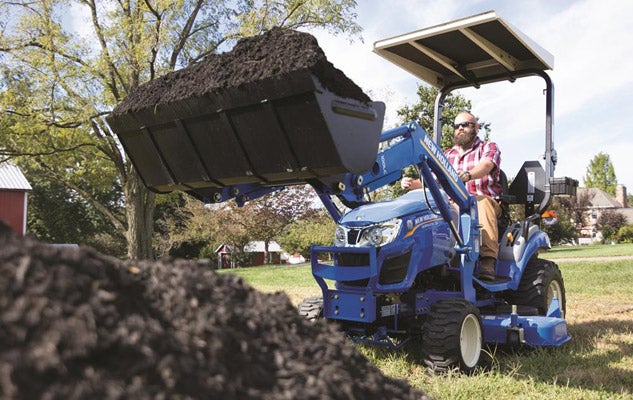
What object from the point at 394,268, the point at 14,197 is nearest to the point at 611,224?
the point at 14,197

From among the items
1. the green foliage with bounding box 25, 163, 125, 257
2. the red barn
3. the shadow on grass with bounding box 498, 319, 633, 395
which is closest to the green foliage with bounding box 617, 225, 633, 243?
the green foliage with bounding box 25, 163, 125, 257

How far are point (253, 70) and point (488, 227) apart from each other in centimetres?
277

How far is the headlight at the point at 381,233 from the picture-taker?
459 cm

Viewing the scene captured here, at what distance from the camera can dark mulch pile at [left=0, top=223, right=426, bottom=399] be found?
1399 millimetres

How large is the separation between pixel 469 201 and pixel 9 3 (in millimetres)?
14910

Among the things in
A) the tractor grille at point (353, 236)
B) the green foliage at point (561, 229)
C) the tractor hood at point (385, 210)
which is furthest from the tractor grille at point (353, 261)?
the green foliage at point (561, 229)

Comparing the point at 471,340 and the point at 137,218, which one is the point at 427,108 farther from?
the point at 471,340

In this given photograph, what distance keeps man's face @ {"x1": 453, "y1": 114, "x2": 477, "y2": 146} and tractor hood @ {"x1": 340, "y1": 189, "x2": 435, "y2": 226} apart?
77cm

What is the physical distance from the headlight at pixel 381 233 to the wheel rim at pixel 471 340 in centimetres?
82

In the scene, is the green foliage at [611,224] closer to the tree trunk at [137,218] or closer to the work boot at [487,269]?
the tree trunk at [137,218]

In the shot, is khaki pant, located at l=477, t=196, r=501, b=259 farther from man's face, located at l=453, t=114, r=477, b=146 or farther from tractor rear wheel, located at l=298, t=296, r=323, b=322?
tractor rear wheel, located at l=298, t=296, r=323, b=322

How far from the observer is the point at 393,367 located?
4.44m

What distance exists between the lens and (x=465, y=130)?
17.9 ft

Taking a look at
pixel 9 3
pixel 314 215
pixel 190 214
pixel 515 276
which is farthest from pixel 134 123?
pixel 190 214
